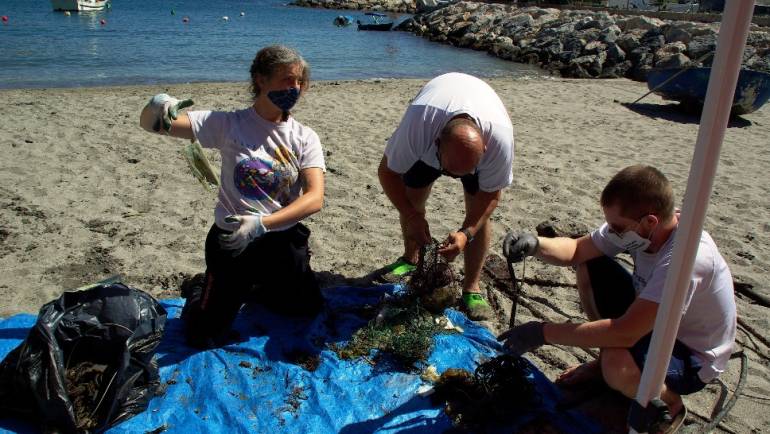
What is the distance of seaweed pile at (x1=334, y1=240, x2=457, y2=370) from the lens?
2975 millimetres

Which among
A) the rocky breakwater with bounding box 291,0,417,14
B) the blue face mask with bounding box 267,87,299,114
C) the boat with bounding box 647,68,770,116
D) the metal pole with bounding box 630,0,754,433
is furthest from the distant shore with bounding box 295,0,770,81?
the rocky breakwater with bounding box 291,0,417,14

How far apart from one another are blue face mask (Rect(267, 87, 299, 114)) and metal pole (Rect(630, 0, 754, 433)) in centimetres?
186

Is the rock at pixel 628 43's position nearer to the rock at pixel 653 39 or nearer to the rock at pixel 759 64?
the rock at pixel 653 39

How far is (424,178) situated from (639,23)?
19631mm

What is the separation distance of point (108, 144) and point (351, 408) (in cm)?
486

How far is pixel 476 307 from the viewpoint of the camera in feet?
11.4

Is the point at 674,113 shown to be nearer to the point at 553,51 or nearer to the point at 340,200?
the point at 340,200

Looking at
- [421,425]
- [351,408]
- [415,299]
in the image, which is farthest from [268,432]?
[415,299]

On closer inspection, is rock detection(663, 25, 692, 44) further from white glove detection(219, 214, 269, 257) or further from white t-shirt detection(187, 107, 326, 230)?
white glove detection(219, 214, 269, 257)

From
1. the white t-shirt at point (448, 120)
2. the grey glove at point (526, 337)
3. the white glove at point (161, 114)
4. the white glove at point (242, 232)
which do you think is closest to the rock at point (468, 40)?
the white t-shirt at point (448, 120)

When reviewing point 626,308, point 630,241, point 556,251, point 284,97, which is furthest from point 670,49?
point 284,97

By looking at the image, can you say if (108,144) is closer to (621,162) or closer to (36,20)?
(621,162)

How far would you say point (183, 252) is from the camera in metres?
3.99

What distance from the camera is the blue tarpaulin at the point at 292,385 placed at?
252cm
